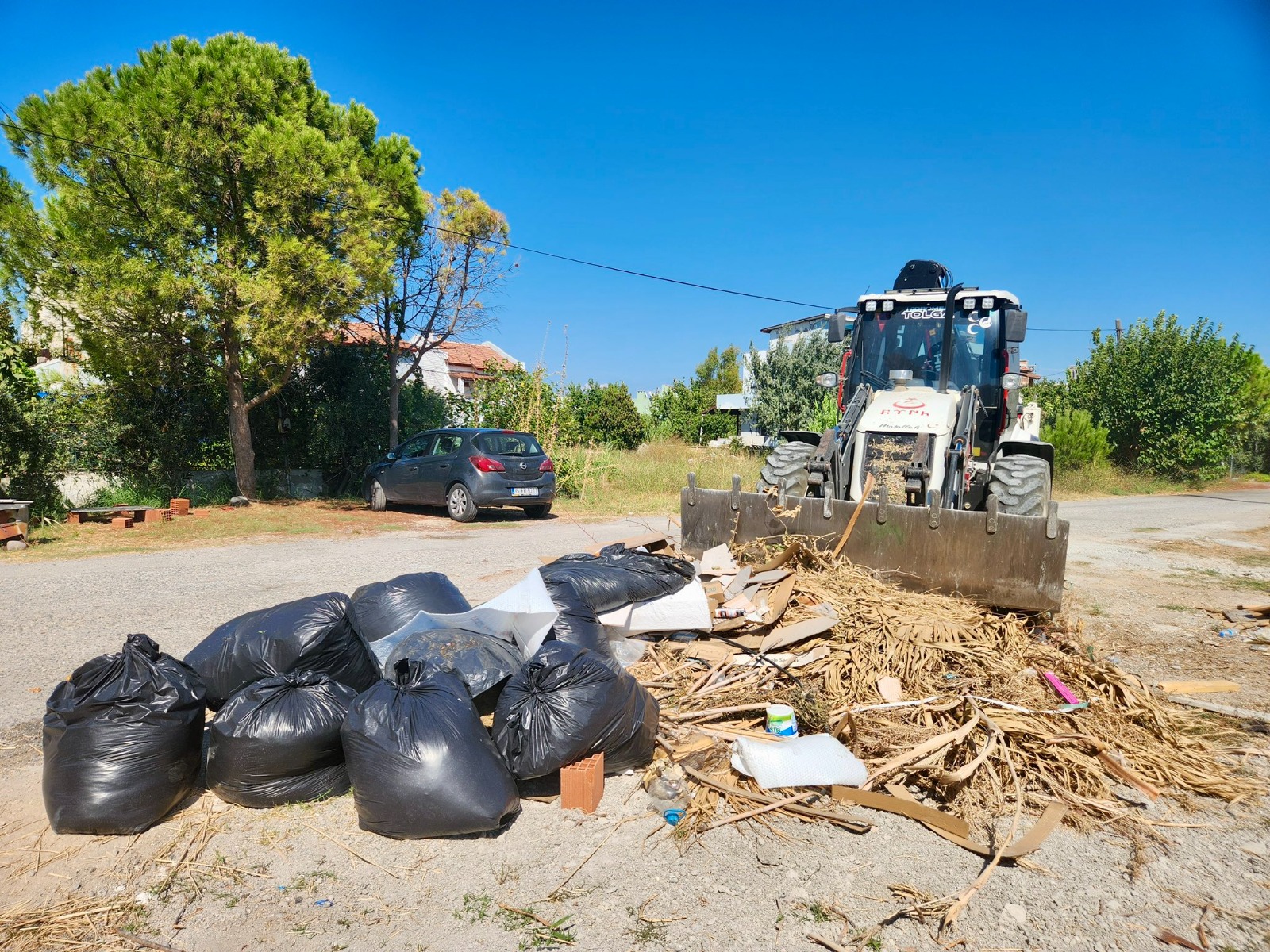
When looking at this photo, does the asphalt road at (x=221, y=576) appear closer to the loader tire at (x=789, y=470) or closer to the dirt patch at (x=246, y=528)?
the dirt patch at (x=246, y=528)

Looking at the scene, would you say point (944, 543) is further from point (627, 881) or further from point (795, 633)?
point (627, 881)

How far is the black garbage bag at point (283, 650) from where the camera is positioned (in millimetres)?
3600

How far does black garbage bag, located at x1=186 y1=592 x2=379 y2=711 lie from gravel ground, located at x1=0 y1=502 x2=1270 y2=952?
564mm

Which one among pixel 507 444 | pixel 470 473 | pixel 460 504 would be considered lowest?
pixel 460 504

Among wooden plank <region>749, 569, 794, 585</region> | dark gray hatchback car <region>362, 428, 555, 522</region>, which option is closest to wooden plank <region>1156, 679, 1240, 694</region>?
wooden plank <region>749, 569, 794, 585</region>

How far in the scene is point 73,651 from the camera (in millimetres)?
5043

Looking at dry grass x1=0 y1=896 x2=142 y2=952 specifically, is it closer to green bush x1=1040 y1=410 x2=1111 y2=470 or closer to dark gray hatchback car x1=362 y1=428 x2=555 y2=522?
dark gray hatchback car x1=362 y1=428 x2=555 y2=522

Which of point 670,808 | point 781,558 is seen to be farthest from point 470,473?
point 670,808

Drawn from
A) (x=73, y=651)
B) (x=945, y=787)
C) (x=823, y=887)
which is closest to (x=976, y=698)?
(x=945, y=787)

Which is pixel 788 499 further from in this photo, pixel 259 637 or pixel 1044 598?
pixel 259 637

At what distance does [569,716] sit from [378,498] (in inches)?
448

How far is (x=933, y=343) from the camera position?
7.71 metres

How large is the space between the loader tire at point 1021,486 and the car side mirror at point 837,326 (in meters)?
1.98

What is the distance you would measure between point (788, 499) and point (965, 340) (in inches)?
107
